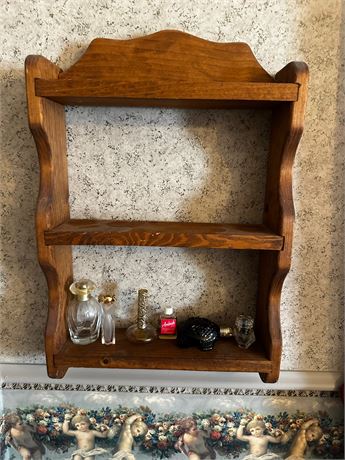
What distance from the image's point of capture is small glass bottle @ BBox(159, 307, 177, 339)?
790 millimetres

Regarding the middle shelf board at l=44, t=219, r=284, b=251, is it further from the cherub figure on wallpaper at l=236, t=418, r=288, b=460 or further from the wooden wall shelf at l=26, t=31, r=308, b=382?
the cherub figure on wallpaper at l=236, t=418, r=288, b=460

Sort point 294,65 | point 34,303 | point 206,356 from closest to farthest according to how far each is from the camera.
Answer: point 294,65, point 206,356, point 34,303

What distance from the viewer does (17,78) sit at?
2.51 feet

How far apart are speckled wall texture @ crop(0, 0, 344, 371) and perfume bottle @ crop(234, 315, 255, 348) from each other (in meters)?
0.07

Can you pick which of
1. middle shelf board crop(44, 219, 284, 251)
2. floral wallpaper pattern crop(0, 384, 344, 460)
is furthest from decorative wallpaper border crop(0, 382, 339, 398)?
middle shelf board crop(44, 219, 284, 251)

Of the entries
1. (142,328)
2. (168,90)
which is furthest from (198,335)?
(168,90)

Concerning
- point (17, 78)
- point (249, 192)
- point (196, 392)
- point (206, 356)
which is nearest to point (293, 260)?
point (249, 192)

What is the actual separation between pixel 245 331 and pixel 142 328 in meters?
0.22

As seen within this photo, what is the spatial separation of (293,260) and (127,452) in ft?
2.06

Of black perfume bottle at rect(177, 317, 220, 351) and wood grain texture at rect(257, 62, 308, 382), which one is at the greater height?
wood grain texture at rect(257, 62, 308, 382)

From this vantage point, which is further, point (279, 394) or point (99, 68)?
point (279, 394)

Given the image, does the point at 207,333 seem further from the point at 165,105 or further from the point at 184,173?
the point at 165,105

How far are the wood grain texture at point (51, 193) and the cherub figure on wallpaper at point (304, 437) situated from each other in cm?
60

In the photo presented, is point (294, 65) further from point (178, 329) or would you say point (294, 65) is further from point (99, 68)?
point (178, 329)
